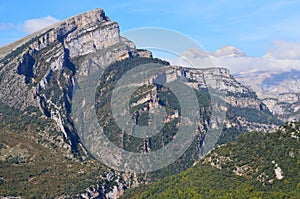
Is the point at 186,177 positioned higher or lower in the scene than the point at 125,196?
higher

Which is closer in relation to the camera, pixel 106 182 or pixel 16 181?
pixel 16 181

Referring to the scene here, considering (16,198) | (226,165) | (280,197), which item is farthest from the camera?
(16,198)

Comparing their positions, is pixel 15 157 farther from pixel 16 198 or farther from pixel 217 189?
pixel 217 189

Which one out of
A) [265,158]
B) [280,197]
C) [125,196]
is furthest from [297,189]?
[125,196]

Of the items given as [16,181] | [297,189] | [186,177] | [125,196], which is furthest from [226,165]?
[16,181]

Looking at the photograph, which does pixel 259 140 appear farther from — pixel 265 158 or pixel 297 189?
pixel 297 189

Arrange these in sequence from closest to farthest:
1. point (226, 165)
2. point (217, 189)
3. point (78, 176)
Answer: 1. point (217, 189)
2. point (226, 165)
3. point (78, 176)
